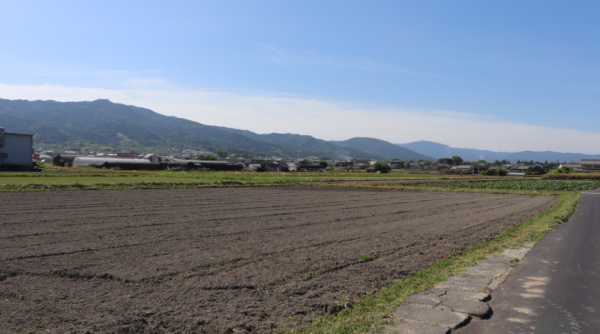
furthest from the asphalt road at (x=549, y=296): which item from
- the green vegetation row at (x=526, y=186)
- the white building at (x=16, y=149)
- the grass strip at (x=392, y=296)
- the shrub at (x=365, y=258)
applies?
the white building at (x=16, y=149)

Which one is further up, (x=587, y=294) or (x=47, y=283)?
(x=587, y=294)

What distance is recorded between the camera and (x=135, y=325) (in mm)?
5133

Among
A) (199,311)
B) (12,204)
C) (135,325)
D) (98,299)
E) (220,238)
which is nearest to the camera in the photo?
(135,325)

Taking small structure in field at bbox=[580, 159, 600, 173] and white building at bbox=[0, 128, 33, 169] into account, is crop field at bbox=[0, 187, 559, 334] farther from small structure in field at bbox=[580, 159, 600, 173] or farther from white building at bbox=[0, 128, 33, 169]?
small structure in field at bbox=[580, 159, 600, 173]

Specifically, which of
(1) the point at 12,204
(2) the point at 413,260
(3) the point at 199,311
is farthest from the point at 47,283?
(1) the point at 12,204

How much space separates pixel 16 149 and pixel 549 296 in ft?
256

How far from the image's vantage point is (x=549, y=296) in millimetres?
6383

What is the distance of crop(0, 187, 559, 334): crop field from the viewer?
5449mm

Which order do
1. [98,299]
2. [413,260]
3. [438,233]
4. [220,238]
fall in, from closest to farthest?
[98,299]
[413,260]
[220,238]
[438,233]

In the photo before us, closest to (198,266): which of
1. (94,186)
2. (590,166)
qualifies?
(94,186)

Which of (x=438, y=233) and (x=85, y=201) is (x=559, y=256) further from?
(x=85, y=201)

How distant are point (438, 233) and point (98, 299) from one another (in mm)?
11059

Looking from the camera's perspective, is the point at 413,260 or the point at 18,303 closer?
the point at 18,303

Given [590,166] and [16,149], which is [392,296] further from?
[590,166]
